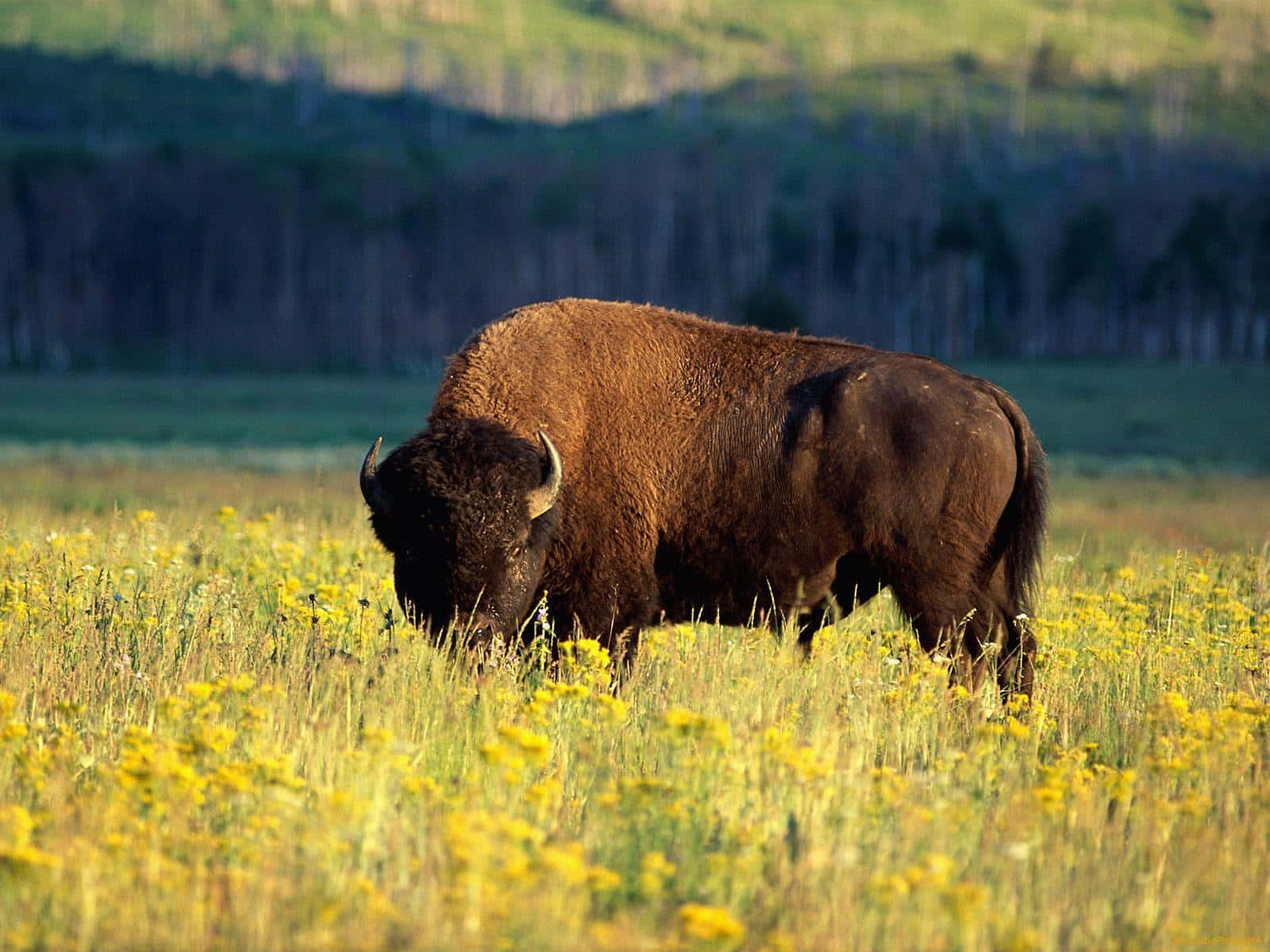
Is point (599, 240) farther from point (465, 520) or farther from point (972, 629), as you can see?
point (465, 520)

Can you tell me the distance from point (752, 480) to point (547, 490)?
47.9 inches

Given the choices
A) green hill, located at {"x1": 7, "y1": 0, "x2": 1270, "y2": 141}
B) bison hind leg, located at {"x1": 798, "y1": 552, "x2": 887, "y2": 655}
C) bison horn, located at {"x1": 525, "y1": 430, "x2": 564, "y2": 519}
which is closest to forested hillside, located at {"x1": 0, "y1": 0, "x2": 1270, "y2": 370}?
green hill, located at {"x1": 7, "y1": 0, "x2": 1270, "y2": 141}

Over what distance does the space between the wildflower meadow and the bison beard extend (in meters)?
0.30

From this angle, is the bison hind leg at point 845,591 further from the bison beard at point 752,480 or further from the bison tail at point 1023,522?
the bison tail at point 1023,522

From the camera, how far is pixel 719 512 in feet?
25.2

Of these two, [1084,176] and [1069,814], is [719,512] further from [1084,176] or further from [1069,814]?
[1084,176]

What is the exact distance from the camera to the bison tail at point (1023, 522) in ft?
24.8

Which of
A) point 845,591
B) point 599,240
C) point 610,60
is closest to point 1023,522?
point 845,591

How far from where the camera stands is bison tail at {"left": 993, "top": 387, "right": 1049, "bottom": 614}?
757 cm

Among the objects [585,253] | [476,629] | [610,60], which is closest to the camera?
[476,629]

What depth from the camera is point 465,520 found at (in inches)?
269

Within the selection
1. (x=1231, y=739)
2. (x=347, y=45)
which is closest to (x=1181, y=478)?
(x=1231, y=739)

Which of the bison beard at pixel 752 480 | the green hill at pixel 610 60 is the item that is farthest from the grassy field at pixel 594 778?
the green hill at pixel 610 60

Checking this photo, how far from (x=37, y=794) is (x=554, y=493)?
2.82 metres
